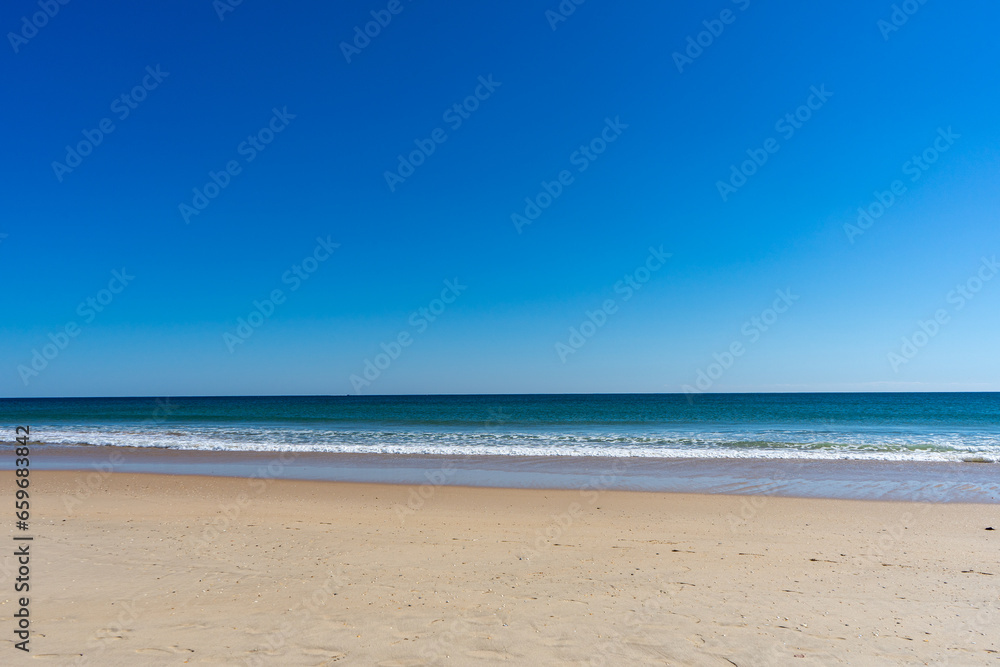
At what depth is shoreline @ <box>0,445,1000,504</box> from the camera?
1288 centimetres

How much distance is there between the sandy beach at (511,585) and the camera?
4.56m

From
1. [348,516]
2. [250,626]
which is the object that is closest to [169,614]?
[250,626]

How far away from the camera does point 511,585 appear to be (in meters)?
6.02

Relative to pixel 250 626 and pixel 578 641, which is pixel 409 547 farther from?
pixel 578 641

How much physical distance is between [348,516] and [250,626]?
4.96m

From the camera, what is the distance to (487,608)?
537 cm

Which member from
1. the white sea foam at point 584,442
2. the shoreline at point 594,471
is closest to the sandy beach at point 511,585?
the shoreline at point 594,471

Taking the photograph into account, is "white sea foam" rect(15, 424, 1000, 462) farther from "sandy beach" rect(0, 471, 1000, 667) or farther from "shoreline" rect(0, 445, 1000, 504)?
"sandy beach" rect(0, 471, 1000, 667)

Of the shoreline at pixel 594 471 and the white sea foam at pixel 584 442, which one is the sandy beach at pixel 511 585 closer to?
the shoreline at pixel 594 471

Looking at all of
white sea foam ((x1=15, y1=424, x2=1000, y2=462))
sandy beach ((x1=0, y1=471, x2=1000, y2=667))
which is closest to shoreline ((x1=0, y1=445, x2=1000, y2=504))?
white sea foam ((x1=15, y1=424, x2=1000, y2=462))

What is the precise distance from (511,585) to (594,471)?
10400 mm

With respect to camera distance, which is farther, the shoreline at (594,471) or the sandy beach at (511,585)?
the shoreline at (594,471)

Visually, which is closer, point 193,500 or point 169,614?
point 169,614

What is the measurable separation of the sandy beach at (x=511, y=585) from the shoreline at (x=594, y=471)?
8.16 feet
